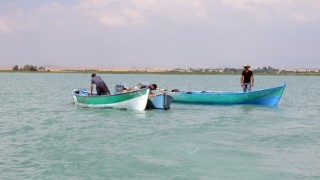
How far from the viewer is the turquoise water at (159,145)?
10492mm

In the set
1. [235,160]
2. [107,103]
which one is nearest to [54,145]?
[235,160]

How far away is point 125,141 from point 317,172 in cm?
598

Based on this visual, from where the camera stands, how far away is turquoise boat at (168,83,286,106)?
25.4 meters

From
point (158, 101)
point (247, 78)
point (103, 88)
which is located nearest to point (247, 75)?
point (247, 78)

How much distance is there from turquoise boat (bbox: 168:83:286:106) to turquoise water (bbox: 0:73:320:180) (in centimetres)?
300

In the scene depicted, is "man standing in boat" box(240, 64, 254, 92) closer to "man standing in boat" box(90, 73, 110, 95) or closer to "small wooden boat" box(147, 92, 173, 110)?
"small wooden boat" box(147, 92, 173, 110)

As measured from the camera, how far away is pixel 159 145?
1368cm

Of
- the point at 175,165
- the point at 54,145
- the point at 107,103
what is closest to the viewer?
the point at 175,165

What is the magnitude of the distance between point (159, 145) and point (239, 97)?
41.4ft

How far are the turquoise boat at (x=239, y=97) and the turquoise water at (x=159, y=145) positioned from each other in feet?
9.84

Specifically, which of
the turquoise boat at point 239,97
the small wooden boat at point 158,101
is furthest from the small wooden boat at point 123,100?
the turquoise boat at point 239,97

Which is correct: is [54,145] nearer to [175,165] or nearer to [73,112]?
[175,165]

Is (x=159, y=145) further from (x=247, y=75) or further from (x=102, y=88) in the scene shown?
(x=247, y=75)

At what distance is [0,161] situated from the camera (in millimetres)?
11281
